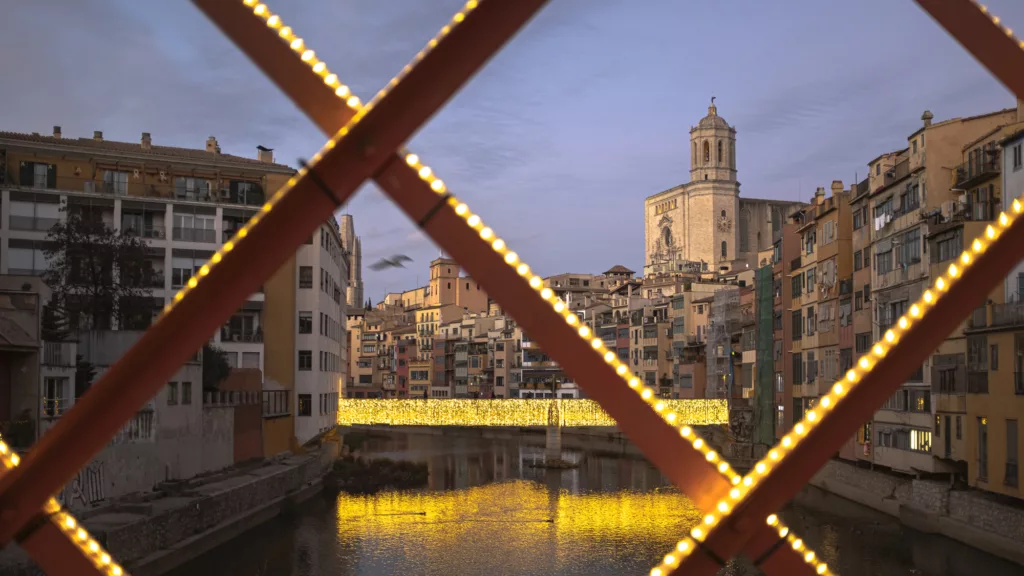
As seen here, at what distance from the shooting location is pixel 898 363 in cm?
212

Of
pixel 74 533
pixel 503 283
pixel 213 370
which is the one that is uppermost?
pixel 503 283

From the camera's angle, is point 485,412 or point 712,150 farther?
point 712,150

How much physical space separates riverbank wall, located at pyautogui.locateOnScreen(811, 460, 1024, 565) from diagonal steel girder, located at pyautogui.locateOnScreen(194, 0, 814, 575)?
48.2ft

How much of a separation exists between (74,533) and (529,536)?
Answer: 25484mm

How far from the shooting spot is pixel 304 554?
942 inches

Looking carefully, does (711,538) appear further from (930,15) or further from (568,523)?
(568,523)

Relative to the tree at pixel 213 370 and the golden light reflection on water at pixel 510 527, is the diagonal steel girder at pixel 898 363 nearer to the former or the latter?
the golden light reflection on water at pixel 510 527

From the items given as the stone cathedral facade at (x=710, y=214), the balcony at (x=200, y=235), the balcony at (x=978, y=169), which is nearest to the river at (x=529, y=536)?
the balcony at (x=978, y=169)

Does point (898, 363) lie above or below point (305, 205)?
below

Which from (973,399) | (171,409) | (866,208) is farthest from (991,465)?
(171,409)

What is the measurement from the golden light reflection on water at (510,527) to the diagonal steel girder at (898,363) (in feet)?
69.5

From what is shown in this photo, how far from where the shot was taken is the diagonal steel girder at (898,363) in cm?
204

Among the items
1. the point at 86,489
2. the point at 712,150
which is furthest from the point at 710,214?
the point at 86,489

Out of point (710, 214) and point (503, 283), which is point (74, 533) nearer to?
point (503, 283)
